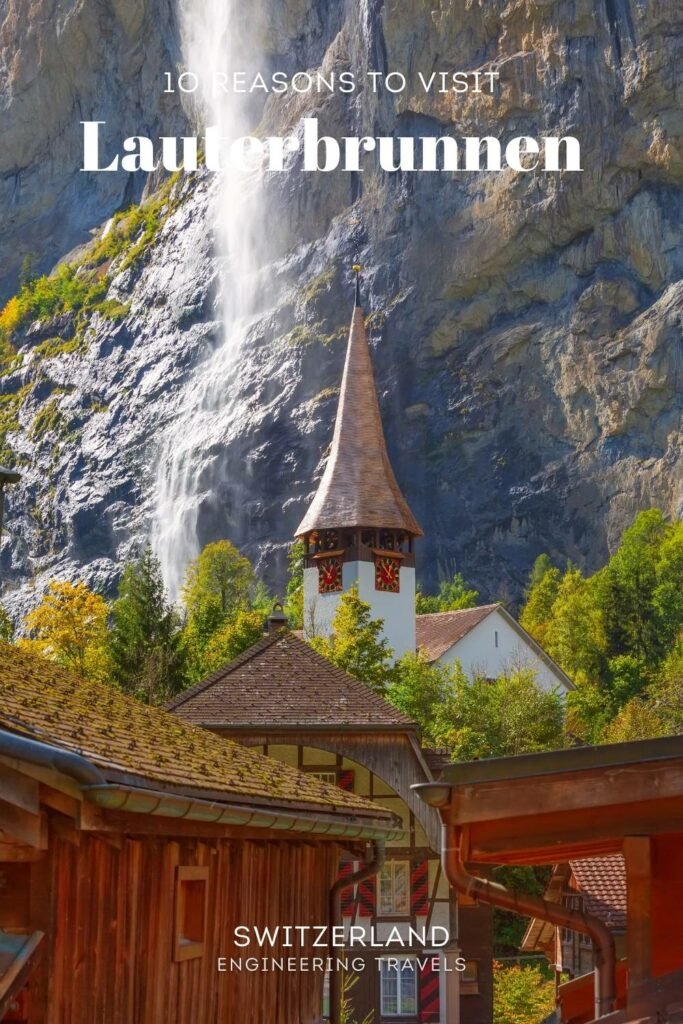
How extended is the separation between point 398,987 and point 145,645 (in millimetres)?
17253

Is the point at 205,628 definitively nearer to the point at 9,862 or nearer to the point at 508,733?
the point at 508,733

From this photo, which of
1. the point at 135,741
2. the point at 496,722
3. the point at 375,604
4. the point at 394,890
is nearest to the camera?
the point at 135,741

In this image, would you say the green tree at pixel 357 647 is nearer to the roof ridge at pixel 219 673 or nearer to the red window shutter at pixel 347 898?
the red window shutter at pixel 347 898

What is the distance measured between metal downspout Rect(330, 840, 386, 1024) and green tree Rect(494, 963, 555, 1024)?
37.4 ft

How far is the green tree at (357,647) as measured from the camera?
36.3 m

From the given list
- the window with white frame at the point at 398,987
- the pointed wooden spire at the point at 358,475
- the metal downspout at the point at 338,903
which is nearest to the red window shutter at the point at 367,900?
the window with white frame at the point at 398,987

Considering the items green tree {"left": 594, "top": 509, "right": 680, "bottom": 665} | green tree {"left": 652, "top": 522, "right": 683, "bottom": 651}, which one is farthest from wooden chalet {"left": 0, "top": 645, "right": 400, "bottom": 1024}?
green tree {"left": 652, "top": 522, "right": 683, "bottom": 651}

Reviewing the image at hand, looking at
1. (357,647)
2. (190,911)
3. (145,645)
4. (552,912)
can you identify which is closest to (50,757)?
(552,912)

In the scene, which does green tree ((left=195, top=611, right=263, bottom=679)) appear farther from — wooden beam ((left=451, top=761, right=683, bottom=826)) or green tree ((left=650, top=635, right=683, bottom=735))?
wooden beam ((left=451, top=761, right=683, bottom=826))

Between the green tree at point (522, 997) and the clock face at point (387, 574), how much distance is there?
69.5 ft

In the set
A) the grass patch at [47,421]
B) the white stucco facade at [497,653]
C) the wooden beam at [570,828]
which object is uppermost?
the grass patch at [47,421]

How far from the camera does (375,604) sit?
47656 millimetres

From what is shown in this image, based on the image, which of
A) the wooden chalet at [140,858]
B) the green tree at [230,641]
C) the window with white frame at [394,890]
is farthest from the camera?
the green tree at [230,641]

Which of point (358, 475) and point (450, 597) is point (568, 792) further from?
point (450, 597)
